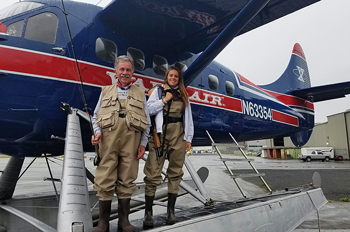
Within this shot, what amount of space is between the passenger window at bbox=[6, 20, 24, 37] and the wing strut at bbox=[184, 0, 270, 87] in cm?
221

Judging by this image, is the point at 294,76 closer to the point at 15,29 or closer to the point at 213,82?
the point at 213,82

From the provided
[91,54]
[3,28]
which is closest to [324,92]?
[91,54]

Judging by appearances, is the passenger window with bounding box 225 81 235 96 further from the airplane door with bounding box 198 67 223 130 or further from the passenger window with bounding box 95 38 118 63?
the passenger window with bounding box 95 38 118 63

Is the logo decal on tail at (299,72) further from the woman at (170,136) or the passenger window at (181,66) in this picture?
the woman at (170,136)

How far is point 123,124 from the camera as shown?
6.95 feet

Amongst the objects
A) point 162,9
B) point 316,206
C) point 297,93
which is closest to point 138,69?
point 162,9

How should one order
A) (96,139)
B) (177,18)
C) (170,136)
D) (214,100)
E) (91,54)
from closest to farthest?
(96,139)
(170,136)
(91,54)
(177,18)
(214,100)

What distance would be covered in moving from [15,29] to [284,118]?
20.8 ft

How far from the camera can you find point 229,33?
3.43 meters

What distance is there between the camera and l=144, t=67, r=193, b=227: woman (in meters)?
2.42

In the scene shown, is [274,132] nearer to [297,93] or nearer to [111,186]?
[297,93]

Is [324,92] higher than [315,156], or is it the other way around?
[324,92]

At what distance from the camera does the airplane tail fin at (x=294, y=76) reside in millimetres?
8406

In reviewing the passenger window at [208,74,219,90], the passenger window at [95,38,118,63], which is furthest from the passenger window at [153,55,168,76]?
the passenger window at [208,74,219,90]
